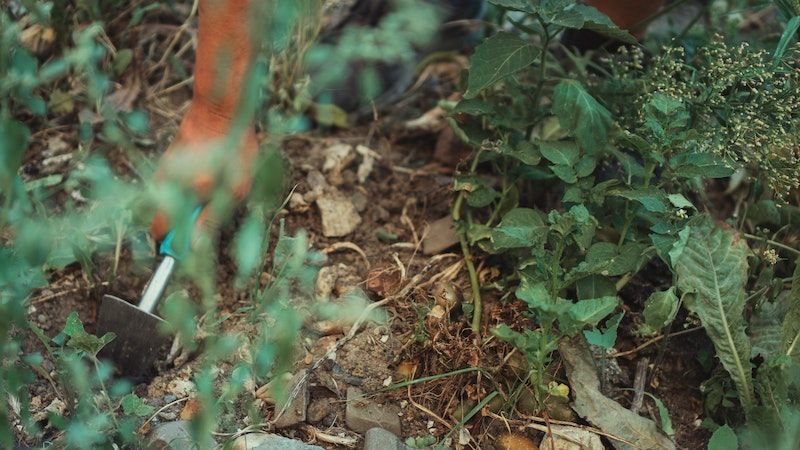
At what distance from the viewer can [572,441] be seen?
1.58 metres

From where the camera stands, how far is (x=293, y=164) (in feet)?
6.82

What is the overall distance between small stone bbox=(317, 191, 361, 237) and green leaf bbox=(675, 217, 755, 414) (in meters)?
0.70

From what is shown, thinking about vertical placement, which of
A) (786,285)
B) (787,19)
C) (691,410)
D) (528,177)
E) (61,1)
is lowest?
(691,410)

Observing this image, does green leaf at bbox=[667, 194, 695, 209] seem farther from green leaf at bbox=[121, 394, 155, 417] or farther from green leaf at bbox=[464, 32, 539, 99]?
green leaf at bbox=[121, 394, 155, 417]

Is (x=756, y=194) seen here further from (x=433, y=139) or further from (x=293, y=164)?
(x=293, y=164)

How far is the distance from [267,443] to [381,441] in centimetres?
19

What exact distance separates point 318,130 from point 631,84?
78cm

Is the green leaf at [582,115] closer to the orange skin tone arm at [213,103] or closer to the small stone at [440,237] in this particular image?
the small stone at [440,237]

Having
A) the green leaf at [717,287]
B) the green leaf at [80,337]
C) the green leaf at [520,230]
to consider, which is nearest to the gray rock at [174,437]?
the green leaf at [80,337]

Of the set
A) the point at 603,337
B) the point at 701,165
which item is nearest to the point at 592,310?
the point at 603,337

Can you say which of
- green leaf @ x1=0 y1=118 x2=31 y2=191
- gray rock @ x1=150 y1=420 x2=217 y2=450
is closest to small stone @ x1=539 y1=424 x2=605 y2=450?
gray rock @ x1=150 y1=420 x2=217 y2=450

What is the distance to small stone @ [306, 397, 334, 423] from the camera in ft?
5.30

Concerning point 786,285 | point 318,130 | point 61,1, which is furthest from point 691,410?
point 61,1

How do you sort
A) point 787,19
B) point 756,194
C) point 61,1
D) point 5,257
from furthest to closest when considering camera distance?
point 61,1 < point 756,194 < point 787,19 < point 5,257
